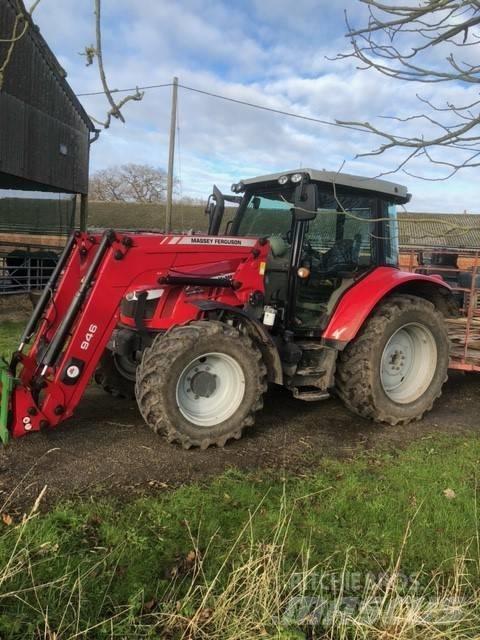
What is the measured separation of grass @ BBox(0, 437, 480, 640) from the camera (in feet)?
7.73

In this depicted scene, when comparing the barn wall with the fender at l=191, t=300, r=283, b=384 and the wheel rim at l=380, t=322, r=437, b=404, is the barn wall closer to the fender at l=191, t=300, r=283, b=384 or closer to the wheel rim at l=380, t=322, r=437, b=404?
the fender at l=191, t=300, r=283, b=384

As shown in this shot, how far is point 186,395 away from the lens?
454 centimetres

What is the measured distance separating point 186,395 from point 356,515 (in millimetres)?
1702

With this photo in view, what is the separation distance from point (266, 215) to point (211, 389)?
197cm

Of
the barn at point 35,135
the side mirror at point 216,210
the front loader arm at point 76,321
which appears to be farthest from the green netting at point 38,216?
the front loader arm at point 76,321

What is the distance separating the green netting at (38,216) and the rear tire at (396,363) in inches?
520

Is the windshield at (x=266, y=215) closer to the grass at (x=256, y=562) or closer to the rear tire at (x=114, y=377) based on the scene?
the rear tire at (x=114, y=377)

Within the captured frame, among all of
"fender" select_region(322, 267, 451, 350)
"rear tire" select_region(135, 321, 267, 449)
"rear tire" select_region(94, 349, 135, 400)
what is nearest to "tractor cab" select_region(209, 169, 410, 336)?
"fender" select_region(322, 267, 451, 350)

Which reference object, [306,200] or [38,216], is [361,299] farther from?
[38,216]

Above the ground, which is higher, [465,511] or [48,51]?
[48,51]

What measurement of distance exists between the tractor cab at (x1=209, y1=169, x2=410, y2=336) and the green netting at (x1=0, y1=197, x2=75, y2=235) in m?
12.2

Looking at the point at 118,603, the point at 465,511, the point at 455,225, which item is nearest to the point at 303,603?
the point at 118,603

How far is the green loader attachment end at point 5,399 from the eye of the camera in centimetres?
393

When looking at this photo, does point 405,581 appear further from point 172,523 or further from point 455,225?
point 455,225
